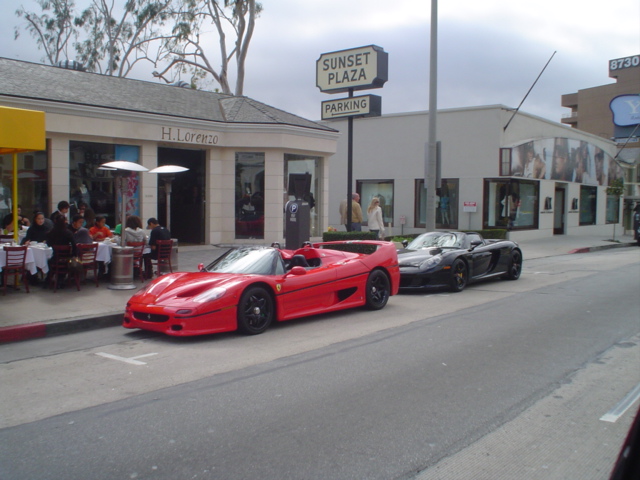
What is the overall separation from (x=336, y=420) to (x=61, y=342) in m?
4.85

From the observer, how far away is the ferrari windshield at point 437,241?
518 inches

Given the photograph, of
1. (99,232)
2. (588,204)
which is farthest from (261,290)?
(588,204)

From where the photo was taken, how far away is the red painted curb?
793 centimetres

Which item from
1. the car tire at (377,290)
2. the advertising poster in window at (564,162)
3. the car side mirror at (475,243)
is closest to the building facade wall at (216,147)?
the car side mirror at (475,243)

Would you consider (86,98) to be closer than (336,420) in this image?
No

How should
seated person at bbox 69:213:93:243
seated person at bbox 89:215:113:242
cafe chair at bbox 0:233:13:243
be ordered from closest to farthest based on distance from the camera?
seated person at bbox 69:213:93:243, cafe chair at bbox 0:233:13:243, seated person at bbox 89:215:113:242

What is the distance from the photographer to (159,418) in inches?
191

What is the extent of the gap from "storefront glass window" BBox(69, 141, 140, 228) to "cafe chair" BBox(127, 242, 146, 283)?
355 cm

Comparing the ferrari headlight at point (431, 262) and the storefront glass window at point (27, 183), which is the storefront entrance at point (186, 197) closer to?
the storefront glass window at point (27, 183)

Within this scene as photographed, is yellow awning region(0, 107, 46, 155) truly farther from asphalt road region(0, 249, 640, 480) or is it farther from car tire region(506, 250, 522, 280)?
car tire region(506, 250, 522, 280)

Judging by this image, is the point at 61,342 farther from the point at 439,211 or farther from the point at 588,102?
the point at 588,102

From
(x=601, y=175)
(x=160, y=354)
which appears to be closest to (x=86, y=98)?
(x=160, y=354)

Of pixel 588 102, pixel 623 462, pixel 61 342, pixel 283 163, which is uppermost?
pixel 588 102

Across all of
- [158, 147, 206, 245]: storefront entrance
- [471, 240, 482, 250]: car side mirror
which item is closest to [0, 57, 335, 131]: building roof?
[158, 147, 206, 245]: storefront entrance
